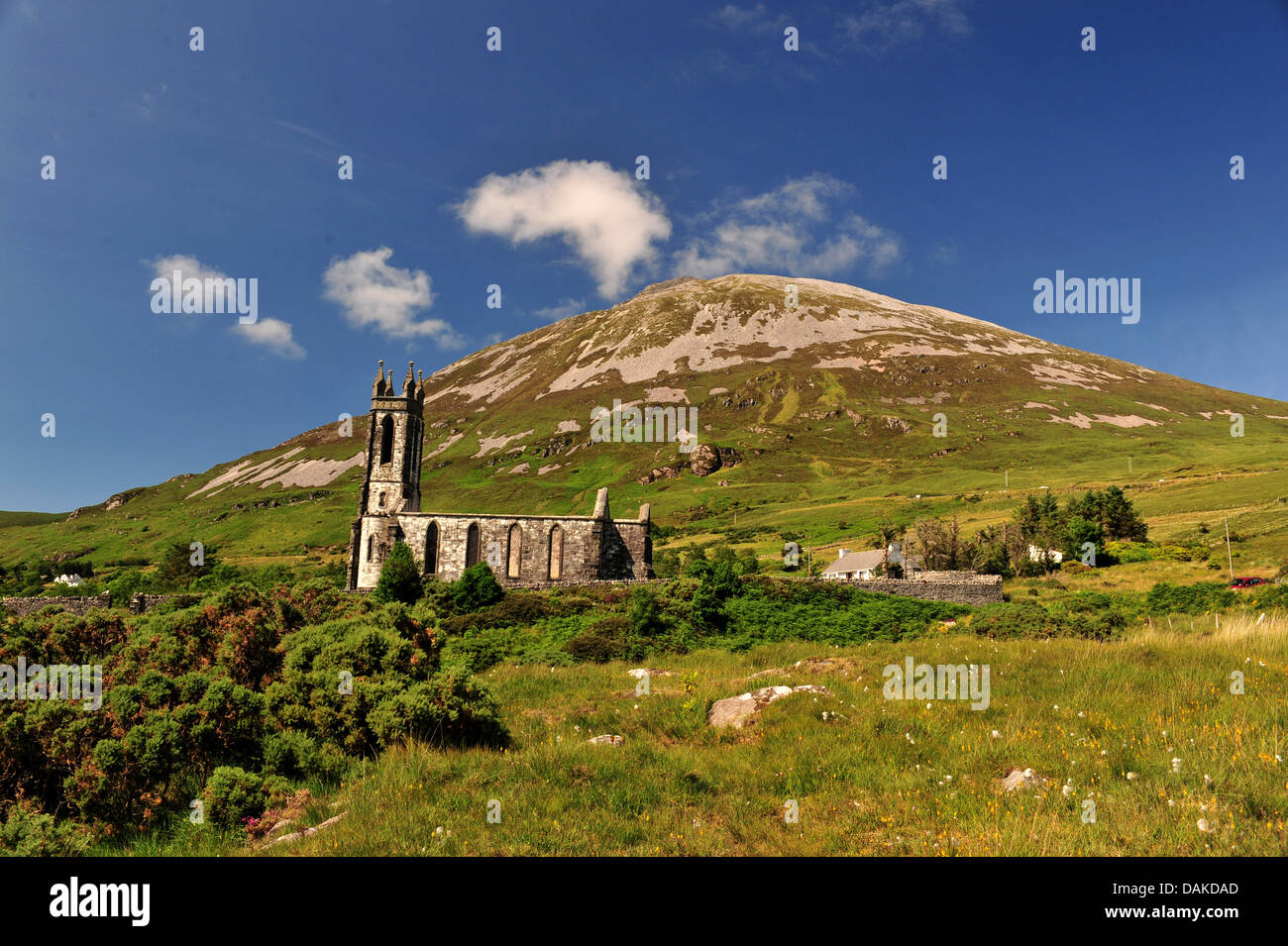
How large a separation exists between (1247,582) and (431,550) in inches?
2232

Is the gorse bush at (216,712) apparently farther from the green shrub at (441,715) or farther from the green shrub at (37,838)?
the green shrub at (37,838)

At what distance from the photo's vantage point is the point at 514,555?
48.7m

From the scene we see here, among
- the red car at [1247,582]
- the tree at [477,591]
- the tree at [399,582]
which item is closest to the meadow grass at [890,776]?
the tree at [477,591]

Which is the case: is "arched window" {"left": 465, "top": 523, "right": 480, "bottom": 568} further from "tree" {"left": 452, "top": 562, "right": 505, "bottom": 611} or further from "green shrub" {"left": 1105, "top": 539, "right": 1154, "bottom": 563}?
"green shrub" {"left": 1105, "top": 539, "right": 1154, "bottom": 563}

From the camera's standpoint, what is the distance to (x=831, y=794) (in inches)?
293

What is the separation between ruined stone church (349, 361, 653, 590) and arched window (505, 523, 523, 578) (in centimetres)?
7

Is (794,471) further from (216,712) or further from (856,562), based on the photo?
(216,712)

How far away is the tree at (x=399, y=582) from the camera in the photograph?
39875 mm

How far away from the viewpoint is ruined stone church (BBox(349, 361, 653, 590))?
48.3 m

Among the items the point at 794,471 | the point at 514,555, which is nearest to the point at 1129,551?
the point at 514,555

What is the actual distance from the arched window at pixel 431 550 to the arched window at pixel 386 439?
8.38 meters

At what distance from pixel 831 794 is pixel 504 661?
18521mm
